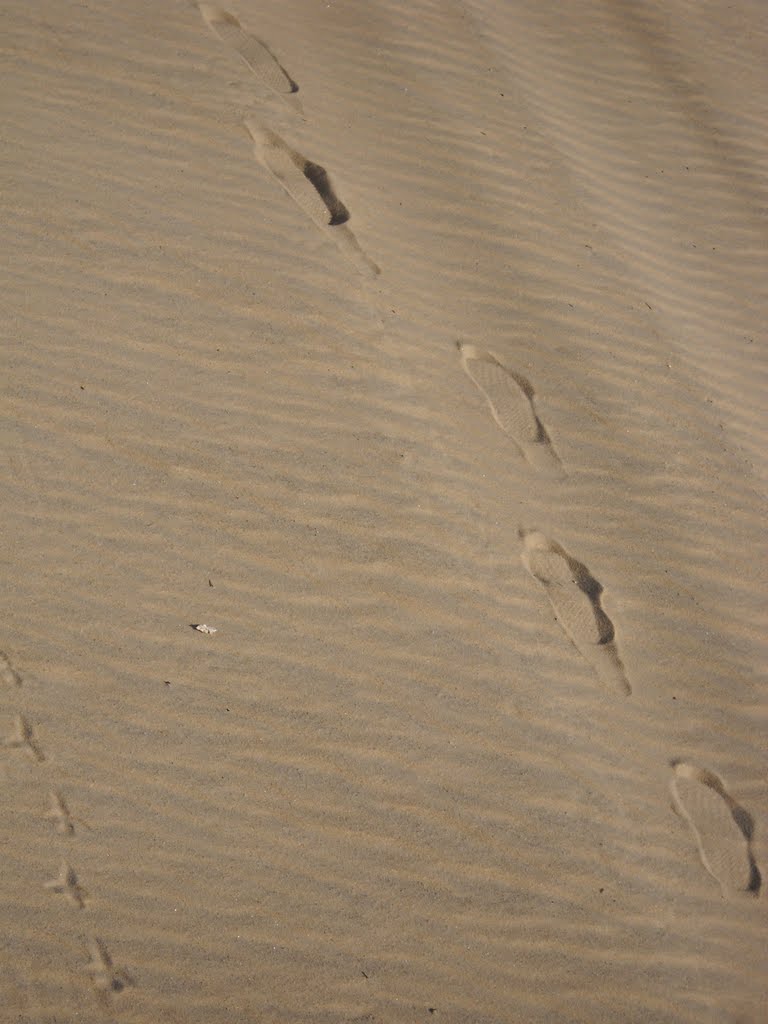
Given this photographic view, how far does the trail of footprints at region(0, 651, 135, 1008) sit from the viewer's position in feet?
9.28

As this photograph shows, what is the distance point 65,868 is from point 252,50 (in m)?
3.85

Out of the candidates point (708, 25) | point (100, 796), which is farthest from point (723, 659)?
point (708, 25)

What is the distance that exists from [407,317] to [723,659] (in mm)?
1741

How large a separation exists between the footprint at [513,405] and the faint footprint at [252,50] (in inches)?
62.1

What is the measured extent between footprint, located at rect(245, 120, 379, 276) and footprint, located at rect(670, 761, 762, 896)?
7.50 feet

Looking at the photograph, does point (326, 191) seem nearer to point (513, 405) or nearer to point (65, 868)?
point (513, 405)

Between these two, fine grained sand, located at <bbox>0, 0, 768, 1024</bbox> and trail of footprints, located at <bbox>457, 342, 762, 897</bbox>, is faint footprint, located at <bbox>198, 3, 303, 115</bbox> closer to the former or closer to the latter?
fine grained sand, located at <bbox>0, 0, 768, 1024</bbox>

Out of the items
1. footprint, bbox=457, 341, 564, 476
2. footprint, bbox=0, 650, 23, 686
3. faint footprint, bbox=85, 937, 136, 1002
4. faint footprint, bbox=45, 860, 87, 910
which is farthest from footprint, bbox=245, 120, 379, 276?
faint footprint, bbox=85, 937, 136, 1002

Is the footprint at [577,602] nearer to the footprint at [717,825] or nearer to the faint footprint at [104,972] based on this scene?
the footprint at [717,825]

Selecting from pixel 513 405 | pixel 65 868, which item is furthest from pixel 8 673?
pixel 513 405

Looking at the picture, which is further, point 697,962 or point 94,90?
point 94,90

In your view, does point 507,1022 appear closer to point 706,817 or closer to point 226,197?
point 706,817

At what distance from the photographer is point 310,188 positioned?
15.7 ft

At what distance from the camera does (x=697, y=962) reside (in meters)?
3.19
